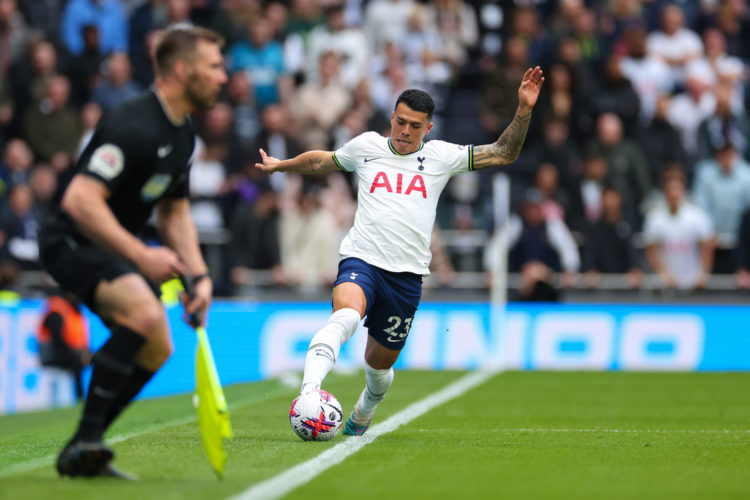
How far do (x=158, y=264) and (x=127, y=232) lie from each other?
0.55 metres

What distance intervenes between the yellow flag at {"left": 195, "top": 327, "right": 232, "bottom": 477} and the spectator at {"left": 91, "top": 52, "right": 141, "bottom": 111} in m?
12.6

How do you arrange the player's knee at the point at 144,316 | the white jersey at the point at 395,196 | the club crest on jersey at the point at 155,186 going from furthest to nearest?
the white jersey at the point at 395,196 < the club crest on jersey at the point at 155,186 < the player's knee at the point at 144,316

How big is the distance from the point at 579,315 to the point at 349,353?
3.16 m

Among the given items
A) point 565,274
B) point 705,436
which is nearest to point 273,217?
point 565,274

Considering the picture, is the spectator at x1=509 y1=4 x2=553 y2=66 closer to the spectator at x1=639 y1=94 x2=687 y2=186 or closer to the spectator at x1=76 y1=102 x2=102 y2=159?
the spectator at x1=639 y1=94 x2=687 y2=186

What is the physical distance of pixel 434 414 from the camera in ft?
32.1

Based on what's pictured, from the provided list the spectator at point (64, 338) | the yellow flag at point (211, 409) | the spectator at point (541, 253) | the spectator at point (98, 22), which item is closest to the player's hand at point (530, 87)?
the yellow flag at point (211, 409)

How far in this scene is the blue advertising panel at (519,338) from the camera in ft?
52.2

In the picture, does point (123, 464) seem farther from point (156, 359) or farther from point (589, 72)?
point (589, 72)

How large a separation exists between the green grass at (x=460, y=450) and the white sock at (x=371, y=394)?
10.0 inches

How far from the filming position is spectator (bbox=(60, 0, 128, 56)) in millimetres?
19484

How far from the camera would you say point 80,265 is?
18.5 feet

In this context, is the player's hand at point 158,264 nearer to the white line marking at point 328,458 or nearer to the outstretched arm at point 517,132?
the white line marking at point 328,458

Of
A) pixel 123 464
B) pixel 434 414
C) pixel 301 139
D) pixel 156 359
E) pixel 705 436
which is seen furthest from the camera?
pixel 301 139
